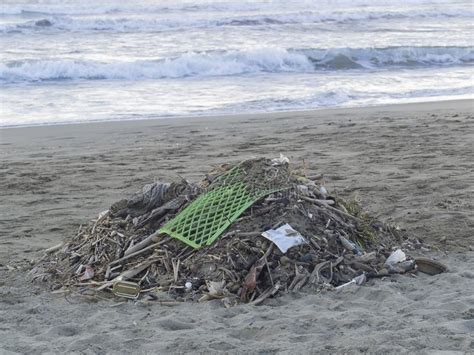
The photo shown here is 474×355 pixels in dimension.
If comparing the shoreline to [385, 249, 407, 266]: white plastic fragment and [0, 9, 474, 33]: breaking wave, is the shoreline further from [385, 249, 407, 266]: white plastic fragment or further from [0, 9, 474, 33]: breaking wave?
[0, 9, 474, 33]: breaking wave

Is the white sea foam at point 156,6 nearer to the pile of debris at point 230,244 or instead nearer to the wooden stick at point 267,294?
the pile of debris at point 230,244

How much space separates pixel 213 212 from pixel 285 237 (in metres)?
0.56

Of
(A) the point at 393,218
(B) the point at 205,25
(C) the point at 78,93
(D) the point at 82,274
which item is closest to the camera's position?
(D) the point at 82,274

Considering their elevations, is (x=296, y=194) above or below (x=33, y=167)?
above

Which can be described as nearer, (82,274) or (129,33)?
(82,274)

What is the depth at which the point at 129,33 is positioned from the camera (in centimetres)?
2747

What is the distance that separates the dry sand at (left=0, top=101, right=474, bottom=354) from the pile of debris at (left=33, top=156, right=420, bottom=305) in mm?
160

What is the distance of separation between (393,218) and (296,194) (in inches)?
60.6

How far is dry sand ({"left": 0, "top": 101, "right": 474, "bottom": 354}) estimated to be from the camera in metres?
3.61

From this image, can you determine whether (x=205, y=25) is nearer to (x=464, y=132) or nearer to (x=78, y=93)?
(x=78, y=93)

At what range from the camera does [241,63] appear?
19062 mm

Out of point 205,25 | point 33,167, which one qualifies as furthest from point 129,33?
point 33,167

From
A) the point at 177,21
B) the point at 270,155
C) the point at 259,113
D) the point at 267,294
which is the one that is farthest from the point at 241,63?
the point at 267,294

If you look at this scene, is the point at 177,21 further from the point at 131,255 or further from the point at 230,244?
the point at 230,244
